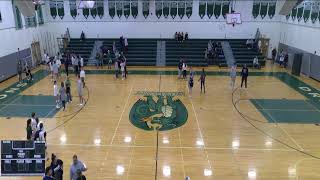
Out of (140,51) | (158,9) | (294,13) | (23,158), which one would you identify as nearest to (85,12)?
(140,51)

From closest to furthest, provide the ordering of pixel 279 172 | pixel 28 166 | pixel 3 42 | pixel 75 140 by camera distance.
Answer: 1. pixel 28 166
2. pixel 279 172
3. pixel 75 140
4. pixel 3 42

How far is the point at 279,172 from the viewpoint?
→ 30.0 feet

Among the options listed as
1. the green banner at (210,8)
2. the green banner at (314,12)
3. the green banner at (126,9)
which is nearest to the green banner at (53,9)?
the green banner at (126,9)

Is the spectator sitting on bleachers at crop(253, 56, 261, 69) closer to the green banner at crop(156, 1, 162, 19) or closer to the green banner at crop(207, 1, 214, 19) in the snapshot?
the green banner at crop(207, 1, 214, 19)

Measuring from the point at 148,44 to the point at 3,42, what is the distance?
40.4 ft

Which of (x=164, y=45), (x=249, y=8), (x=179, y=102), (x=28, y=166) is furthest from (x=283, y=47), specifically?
(x=28, y=166)

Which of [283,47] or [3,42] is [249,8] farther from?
[3,42]

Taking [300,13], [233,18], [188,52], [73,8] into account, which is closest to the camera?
[300,13]

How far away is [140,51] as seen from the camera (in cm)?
2711

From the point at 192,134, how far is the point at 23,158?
20.9 feet

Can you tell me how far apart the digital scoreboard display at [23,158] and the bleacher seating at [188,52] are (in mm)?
18699

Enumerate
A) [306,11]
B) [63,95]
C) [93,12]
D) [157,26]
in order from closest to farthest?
[63,95]
[306,11]
[93,12]
[157,26]

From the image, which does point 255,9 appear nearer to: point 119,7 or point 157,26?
point 157,26

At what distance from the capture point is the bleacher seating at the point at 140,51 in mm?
25812
